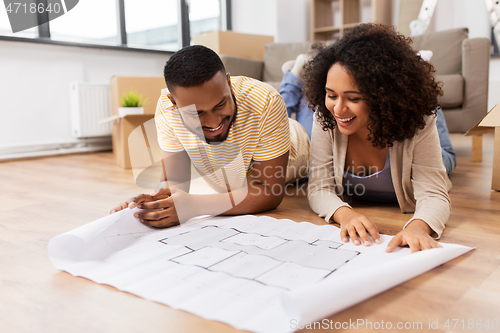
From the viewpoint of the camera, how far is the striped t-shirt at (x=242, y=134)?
1.02 meters

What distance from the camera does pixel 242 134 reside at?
104 cm

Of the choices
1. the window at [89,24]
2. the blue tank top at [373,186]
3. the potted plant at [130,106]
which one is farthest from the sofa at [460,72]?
the blue tank top at [373,186]

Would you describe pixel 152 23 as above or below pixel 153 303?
above

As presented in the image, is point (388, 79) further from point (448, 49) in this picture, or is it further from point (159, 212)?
point (448, 49)

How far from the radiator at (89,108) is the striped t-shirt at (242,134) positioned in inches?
74.0

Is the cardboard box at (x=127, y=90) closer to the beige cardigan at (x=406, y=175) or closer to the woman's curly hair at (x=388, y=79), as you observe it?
the beige cardigan at (x=406, y=175)

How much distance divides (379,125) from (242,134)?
0.34m

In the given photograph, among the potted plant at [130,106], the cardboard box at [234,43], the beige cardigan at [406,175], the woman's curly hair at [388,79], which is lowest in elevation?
the beige cardigan at [406,175]

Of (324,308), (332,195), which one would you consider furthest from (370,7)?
(324,308)

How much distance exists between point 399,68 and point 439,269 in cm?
44

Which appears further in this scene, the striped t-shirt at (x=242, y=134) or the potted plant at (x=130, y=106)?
the potted plant at (x=130, y=106)

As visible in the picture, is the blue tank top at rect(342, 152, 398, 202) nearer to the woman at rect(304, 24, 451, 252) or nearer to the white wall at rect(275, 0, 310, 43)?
the woman at rect(304, 24, 451, 252)

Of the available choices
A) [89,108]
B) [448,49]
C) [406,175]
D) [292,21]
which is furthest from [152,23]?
[406,175]

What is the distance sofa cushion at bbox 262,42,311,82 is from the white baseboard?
4.36ft
